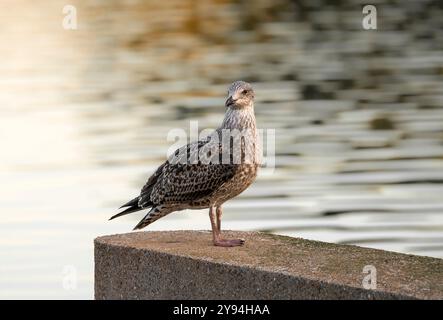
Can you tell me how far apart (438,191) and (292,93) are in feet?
39.6

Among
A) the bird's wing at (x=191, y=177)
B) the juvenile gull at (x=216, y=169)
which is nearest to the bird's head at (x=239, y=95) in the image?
the juvenile gull at (x=216, y=169)

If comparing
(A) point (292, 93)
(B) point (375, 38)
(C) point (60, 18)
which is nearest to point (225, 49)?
(B) point (375, 38)

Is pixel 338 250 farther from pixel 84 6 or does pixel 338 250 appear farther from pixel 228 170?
pixel 84 6

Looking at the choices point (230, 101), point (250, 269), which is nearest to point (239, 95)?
point (230, 101)

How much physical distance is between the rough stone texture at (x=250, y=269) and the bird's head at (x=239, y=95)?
39.5 inches

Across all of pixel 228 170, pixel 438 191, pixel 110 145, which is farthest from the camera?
pixel 110 145

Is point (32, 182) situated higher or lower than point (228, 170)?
lower

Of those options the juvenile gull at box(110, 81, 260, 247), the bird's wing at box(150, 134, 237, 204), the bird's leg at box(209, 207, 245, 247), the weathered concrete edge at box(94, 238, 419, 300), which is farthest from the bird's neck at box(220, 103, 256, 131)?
the weathered concrete edge at box(94, 238, 419, 300)

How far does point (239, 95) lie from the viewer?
11.2 metres

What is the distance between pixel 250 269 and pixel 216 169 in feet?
3.00

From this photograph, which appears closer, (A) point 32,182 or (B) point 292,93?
(A) point 32,182

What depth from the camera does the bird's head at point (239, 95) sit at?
36.4ft

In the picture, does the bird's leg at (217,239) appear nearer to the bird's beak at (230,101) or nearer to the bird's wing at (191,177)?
the bird's wing at (191,177)
